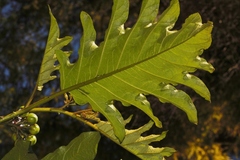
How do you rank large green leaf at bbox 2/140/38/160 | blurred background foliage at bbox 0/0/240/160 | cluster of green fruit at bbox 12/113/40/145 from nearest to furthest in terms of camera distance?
large green leaf at bbox 2/140/38/160, cluster of green fruit at bbox 12/113/40/145, blurred background foliage at bbox 0/0/240/160

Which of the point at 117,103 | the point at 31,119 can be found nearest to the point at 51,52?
the point at 31,119

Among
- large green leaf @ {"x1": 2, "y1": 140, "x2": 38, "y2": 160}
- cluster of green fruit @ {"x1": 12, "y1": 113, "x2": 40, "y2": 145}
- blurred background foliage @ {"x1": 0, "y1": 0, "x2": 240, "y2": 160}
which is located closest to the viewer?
large green leaf @ {"x1": 2, "y1": 140, "x2": 38, "y2": 160}

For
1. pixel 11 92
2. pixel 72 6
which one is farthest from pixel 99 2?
pixel 11 92

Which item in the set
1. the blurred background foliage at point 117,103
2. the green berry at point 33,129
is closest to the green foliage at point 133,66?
the green berry at point 33,129

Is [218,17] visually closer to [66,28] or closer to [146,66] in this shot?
[66,28]

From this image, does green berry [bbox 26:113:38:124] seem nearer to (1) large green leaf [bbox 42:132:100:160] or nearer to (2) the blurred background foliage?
(1) large green leaf [bbox 42:132:100:160]

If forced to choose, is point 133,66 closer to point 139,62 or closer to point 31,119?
point 139,62

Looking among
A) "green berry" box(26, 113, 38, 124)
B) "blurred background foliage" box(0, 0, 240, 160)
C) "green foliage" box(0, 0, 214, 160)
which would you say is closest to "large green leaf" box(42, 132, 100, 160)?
"green foliage" box(0, 0, 214, 160)
